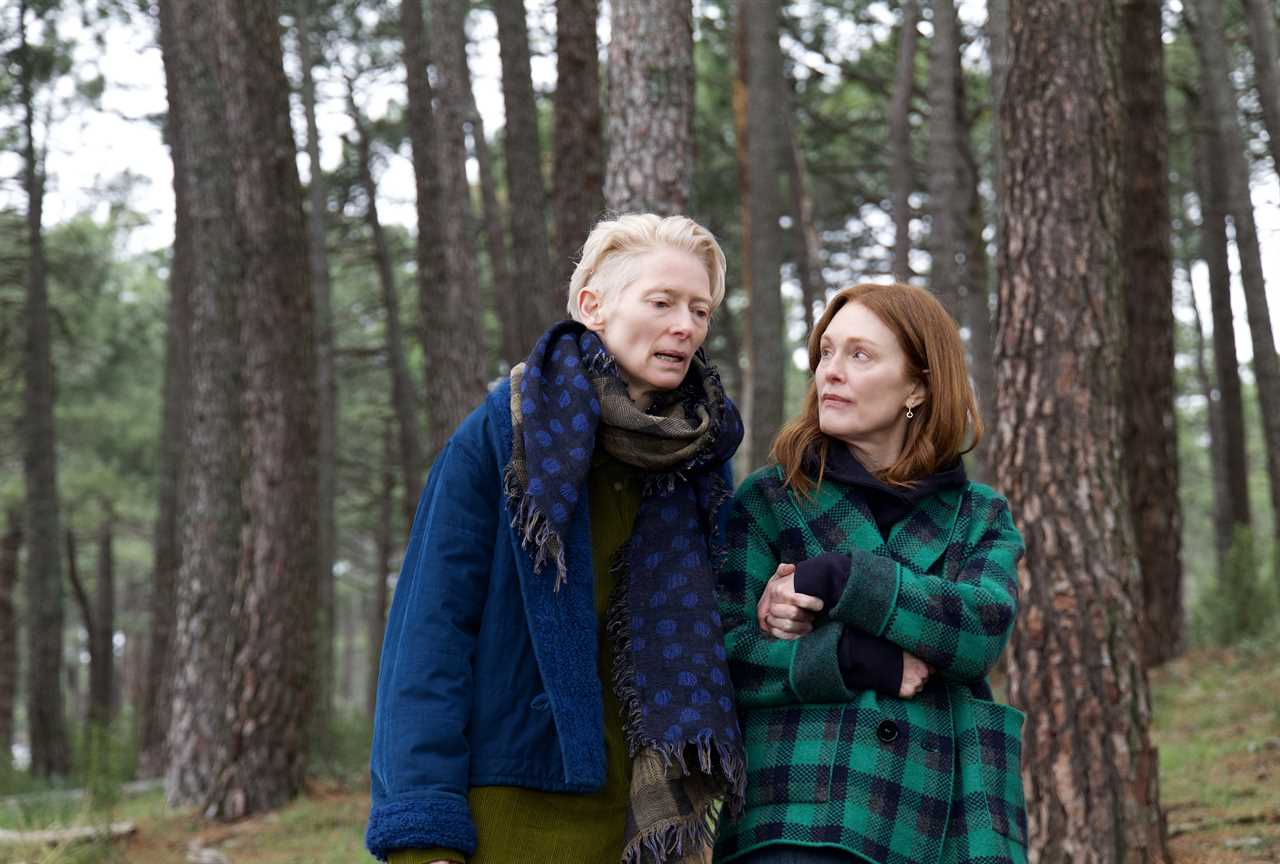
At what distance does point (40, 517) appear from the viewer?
16797 millimetres

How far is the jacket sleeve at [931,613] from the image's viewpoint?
8.59 feet

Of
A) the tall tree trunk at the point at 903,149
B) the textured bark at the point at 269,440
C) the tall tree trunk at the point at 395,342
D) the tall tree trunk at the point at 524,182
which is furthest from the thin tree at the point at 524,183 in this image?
the tall tree trunk at the point at 395,342

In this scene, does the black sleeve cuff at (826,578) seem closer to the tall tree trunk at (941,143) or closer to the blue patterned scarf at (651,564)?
the blue patterned scarf at (651,564)

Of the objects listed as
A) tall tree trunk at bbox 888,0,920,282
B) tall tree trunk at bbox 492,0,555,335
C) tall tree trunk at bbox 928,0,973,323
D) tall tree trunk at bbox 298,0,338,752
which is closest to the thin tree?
tall tree trunk at bbox 492,0,555,335

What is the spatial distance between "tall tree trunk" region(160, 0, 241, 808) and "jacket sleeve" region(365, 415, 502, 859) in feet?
25.1

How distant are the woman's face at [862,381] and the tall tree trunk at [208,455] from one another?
7.76m

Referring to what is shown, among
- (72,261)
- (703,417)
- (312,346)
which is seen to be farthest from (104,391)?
(703,417)

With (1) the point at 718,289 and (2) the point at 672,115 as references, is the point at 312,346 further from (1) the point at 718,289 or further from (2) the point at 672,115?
(1) the point at 718,289

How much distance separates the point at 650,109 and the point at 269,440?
4.28 metres

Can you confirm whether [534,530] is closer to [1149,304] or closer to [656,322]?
[656,322]

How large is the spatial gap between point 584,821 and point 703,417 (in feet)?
2.87

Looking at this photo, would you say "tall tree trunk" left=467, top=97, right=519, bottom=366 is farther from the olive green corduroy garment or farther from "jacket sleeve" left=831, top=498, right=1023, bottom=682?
"jacket sleeve" left=831, top=498, right=1023, bottom=682

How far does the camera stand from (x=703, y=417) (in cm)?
278

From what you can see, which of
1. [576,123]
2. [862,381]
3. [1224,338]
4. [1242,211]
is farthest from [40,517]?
[862,381]
